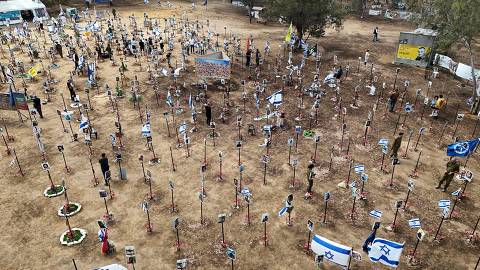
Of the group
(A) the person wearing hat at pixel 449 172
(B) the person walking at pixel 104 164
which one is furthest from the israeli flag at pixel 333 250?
(B) the person walking at pixel 104 164

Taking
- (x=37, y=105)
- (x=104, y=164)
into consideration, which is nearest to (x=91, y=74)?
(x=37, y=105)

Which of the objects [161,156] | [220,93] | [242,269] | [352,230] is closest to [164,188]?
[161,156]

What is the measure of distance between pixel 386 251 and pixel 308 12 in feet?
112

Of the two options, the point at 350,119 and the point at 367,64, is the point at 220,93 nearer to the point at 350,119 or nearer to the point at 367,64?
the point at 350,119

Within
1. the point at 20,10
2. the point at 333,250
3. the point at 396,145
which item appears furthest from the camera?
the point at 20,10

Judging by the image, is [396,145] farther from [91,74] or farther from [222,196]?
[91,74]

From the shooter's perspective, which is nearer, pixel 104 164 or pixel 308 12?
pixel 104 164

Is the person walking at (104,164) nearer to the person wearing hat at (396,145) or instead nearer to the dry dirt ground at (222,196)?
the dry dirt ground at (222,196)

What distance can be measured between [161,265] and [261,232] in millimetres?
5057

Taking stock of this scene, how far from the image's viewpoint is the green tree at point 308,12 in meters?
42.8

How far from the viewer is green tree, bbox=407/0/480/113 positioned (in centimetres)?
2800

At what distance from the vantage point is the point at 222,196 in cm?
2153

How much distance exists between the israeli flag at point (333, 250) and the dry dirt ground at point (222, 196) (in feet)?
7.68

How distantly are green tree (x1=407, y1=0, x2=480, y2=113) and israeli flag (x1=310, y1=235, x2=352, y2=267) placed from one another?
74.1ft
